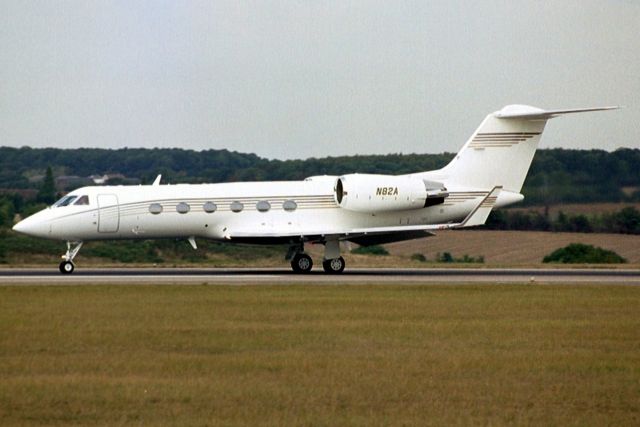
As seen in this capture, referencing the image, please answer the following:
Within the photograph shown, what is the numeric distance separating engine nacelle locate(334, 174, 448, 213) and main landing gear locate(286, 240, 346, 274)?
3.96 ft

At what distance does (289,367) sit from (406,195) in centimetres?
1911

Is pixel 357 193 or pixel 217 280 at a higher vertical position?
pixel 357 193

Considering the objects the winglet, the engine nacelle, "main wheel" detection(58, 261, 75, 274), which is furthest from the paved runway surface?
the engine nacelle

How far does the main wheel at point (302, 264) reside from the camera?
114ft

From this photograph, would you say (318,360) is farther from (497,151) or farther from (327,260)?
(497,151)

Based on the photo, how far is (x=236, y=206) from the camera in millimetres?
34188

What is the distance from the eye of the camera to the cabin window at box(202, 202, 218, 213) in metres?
34.0

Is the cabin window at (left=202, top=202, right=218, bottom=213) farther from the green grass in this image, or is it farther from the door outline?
the green grass

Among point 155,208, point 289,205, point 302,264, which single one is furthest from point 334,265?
point 155,208

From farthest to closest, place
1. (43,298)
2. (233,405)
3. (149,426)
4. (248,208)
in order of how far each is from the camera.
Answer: (248,208) < (43,298) < (233,405) < (149,426)

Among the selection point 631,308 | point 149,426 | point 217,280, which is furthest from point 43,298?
point 149,426

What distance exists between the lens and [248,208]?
34250 mm

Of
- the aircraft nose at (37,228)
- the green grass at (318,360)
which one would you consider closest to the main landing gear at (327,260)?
the aircraft nose at (37,228)

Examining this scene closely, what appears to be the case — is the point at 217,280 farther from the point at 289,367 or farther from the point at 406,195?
the point at 289,367
